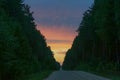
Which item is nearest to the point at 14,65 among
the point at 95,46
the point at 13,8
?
the point at 13,8

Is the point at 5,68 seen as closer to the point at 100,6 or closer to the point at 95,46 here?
the point at 100,6

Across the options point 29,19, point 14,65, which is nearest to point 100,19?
point 29,19

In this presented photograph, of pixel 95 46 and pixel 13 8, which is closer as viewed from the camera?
pixel 13 8

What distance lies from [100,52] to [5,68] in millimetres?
94109

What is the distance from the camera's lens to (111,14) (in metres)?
74.6

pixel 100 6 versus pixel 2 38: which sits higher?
pixel 100 6

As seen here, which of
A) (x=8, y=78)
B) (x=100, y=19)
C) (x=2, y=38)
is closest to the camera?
(x=2, y=38)

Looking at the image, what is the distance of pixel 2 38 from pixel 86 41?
346 feet

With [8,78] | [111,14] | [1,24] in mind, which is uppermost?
[111,14]

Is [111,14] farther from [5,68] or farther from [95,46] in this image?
[95,46]

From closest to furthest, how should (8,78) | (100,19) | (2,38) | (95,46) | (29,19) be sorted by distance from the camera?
(2,38), (8,78), (100,19), (29,19), (95,46)

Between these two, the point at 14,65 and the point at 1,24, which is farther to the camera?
the point at 14,65

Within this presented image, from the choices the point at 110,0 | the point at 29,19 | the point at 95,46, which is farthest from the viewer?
the point at 95,46

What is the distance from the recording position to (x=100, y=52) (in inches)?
5167
